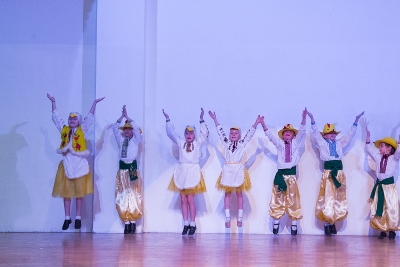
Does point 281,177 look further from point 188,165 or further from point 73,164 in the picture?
point 73,164

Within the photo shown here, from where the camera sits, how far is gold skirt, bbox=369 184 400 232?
25.7 ft

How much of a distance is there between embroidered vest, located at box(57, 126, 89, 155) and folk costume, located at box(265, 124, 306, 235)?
2.22 meters

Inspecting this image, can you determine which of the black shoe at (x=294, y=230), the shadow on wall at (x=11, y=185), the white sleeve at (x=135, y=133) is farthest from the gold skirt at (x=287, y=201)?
the shadow on wall at (x=11, y=185)

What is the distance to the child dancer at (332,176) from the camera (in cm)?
801

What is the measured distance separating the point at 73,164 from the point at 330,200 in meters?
3.09

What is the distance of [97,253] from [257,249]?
1.58 metres

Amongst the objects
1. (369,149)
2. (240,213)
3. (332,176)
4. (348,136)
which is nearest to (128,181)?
(240,213)

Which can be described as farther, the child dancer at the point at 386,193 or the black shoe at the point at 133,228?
the black shoe at the point at 133,228

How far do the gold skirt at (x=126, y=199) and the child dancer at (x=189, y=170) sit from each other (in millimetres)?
450

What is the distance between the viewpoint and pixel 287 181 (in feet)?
26.4

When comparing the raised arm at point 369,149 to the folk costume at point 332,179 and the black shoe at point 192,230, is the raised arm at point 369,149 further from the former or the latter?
the black shoe at point 192,230

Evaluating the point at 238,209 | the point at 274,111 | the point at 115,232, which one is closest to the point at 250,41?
the point at 274,111

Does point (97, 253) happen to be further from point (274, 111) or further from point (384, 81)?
point (384, 81)

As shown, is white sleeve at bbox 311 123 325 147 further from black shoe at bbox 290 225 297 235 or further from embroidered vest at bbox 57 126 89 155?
embroidered vest at bbox 57 126 89 155
